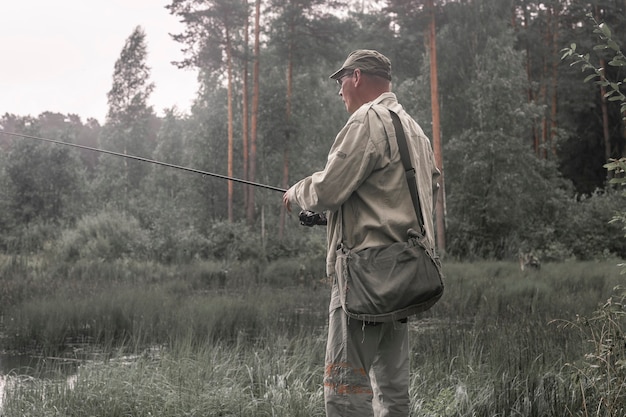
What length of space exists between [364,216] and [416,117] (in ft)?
61.6

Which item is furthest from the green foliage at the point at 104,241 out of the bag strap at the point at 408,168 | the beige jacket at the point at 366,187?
the bag strap at the point at 408,168

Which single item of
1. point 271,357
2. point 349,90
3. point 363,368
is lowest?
point 271,357

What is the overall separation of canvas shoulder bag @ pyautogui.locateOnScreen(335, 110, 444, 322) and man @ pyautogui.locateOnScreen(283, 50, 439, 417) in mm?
39

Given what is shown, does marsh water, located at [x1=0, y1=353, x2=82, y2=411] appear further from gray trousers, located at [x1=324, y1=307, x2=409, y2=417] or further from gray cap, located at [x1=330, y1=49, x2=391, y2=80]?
gray cap, located at [x1=330, y1=49, x2=391, y2=80]

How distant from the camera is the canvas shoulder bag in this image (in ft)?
8.56

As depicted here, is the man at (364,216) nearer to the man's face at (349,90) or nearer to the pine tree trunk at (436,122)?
the man's face at (349,90)

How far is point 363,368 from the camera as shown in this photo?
8.77 ft

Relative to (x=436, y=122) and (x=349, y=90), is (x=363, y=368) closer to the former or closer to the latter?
(x=349, y=90)

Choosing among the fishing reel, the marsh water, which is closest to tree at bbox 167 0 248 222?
the marsh water

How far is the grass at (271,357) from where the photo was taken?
387 centimetres

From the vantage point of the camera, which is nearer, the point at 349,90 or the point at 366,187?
the point at 366,187

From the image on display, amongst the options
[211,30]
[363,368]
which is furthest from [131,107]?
[363,368]

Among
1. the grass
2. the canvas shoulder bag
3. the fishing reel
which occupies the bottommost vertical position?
the grass

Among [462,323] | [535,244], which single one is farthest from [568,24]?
[462,323]
